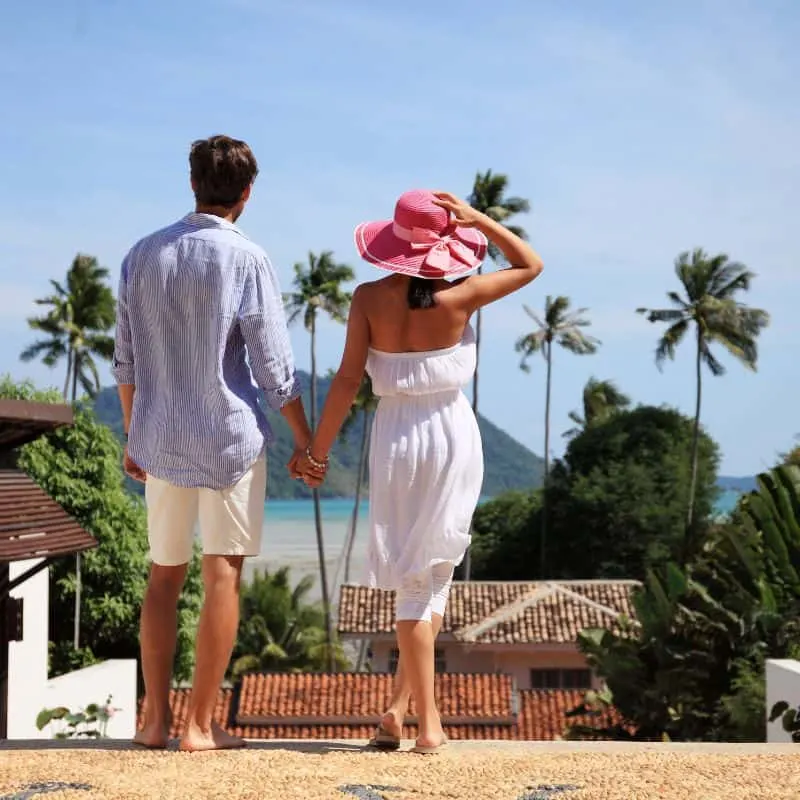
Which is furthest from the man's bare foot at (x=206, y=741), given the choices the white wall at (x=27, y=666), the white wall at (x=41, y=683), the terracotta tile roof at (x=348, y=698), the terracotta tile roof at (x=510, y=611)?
the terracotta tile roof at (x=510, y=611)

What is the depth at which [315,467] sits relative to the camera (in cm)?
533

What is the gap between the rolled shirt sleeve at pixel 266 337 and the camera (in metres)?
5.11

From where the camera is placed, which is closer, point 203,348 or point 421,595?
point 203,348

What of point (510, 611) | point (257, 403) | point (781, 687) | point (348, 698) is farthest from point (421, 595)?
point (510, 611)

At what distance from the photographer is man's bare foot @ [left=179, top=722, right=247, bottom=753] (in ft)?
16.9

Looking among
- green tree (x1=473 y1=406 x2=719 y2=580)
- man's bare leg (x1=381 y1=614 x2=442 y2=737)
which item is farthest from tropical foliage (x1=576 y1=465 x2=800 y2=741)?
green tree (x1=473 y1=406 x2=719 y2=580)

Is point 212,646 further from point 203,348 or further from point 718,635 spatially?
point 718,635

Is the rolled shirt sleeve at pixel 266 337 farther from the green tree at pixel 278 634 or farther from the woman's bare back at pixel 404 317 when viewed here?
the green tree at pixel 278 634

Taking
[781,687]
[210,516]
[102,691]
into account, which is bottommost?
[102,691]

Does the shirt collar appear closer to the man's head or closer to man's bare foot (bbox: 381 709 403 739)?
the man's head

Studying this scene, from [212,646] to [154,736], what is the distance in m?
0.38

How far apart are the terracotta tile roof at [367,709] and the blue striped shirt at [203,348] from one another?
26.4 m

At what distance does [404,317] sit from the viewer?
210 inches

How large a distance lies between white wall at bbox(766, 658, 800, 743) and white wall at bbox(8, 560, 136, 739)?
33.7 feet
